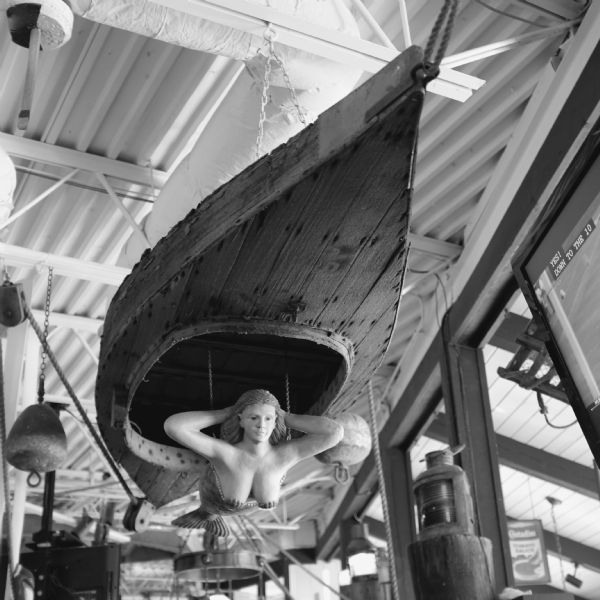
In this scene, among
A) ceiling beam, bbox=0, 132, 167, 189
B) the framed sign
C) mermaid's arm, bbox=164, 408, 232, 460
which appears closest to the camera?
mermaid's arm, bbox=164, 408, 232, 460

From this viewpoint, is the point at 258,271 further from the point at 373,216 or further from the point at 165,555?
the point at 165,555

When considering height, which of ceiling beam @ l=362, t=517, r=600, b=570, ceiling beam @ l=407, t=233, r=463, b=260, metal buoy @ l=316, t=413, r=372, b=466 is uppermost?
ceiling beam @ l=407, t=233, r=463, b=260

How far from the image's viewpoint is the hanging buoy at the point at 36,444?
446cm

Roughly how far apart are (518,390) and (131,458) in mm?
6880

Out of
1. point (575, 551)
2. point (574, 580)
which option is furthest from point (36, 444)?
point (574, 580)

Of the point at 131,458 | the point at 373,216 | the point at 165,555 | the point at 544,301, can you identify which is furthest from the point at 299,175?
the point at 165,555

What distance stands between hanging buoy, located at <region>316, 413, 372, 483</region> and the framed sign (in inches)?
241

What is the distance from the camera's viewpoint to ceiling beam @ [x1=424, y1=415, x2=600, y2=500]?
953 centimetres

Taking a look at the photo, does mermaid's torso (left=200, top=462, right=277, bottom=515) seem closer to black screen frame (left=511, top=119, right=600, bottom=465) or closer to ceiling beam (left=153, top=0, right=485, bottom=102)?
black screen frame (left=511, top=119, right=600, bottom=465)

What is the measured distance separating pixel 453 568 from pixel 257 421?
A: 1427mm

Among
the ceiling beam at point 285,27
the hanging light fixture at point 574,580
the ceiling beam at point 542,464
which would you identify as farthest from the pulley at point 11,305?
the hanging light fixture at point 574,580

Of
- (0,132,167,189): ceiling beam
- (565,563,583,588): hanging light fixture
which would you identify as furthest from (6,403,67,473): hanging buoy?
(565,563,583,588): hanging light fixture

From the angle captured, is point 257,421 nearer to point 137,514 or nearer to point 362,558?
point 137,514

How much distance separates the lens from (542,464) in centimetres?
966
